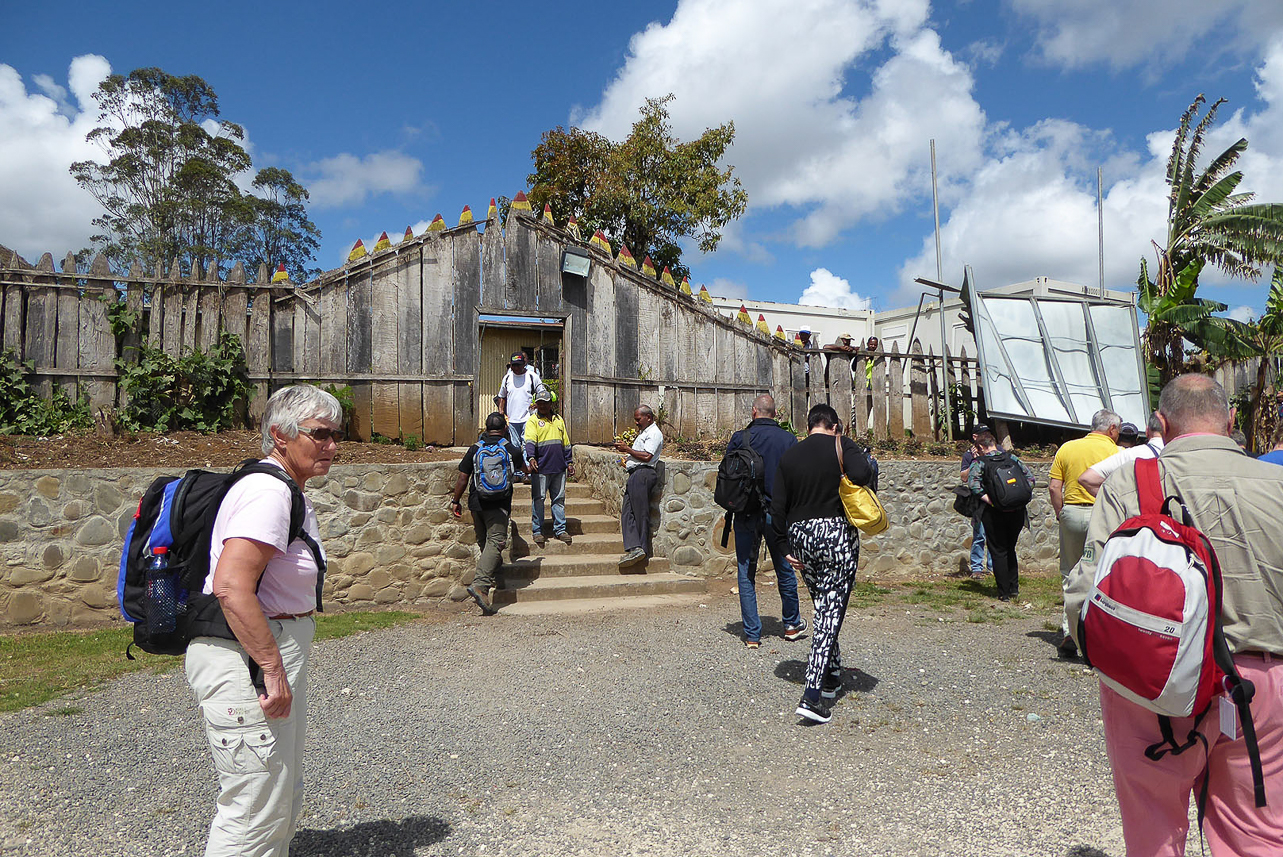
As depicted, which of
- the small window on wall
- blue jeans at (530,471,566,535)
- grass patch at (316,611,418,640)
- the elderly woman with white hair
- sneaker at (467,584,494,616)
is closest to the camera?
the elderly woman with white hair

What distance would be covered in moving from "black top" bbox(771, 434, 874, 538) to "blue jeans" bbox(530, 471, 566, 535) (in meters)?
4.07

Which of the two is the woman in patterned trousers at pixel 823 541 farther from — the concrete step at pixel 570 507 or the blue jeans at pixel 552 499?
the concrete step at pixel 570 507

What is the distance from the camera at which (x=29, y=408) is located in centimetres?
884

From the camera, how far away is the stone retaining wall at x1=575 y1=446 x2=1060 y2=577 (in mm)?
8383

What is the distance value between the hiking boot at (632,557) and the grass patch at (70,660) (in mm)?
2276

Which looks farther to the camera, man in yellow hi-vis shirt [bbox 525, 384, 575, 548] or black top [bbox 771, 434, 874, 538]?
man in yellow hi-vis shirt [bbox 525, 384, 575, 548]

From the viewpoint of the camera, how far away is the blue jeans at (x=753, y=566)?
5855mm

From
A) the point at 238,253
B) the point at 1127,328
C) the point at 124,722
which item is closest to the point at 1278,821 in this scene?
the point at 124,722

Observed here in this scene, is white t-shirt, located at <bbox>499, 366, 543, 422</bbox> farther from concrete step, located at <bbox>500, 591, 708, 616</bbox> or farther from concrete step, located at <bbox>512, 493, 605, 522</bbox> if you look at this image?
concrete step, located at <bbox>500, 591, 708, 616</bbox>

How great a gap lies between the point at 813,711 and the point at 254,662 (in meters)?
3.19

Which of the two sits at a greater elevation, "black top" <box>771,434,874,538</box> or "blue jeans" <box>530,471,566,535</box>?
"black top" <box>771,434,874,538</box>

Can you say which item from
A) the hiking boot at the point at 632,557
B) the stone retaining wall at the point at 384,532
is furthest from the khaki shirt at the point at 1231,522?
the stone retaining wall at the point at 384,532

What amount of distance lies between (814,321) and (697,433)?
11.5 meters

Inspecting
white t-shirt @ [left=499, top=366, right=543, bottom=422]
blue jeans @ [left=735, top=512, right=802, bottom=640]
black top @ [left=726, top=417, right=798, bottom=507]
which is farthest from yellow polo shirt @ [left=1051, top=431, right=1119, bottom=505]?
white t-shirt @ [left=499, top=366, right=543, bottom=422]
